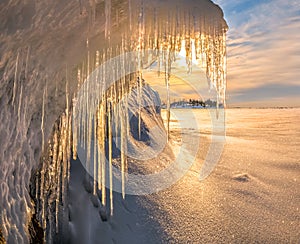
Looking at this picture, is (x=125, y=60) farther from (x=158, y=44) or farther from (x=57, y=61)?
(x=57, y=61)

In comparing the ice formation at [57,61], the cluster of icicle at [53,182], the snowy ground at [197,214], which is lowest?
the snowy ground at [197,214]

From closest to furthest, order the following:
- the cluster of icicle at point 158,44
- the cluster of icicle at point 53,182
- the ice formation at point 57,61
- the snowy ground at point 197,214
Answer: the ice formation at point 57,61, the cluster of icicle at point 158,44, the cluster of icicle at point 53,182, the snowy ground at point 197,214

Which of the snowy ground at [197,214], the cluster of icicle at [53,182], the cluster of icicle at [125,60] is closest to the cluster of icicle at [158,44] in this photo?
the cluster of icicle at [125,60]

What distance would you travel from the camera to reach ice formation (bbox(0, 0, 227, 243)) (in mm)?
2367

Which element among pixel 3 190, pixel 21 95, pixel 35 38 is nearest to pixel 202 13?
pixel 35 38

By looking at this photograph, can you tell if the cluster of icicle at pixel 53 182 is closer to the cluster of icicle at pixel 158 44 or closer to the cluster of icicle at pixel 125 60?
the cluster of icicle at pixel 125 60

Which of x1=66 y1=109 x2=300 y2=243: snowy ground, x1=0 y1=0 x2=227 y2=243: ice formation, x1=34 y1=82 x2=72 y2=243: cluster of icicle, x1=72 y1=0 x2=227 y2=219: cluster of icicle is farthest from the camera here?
x1=66 y1=109 x2=300 y2=243: snowy ground

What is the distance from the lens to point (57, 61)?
304 cm

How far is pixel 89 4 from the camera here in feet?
7.92

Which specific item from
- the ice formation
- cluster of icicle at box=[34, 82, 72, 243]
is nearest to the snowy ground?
cluster of icicle at box=[34, 82, 72, 243]

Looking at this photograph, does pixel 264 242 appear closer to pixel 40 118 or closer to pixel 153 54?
pixel 153 54

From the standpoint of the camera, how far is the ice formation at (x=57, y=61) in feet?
7.77

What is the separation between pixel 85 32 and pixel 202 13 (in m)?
1.31

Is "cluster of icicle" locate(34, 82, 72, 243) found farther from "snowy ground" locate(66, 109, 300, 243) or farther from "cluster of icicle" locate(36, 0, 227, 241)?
"snowy ground" locate(66, 109, 300, 243)
